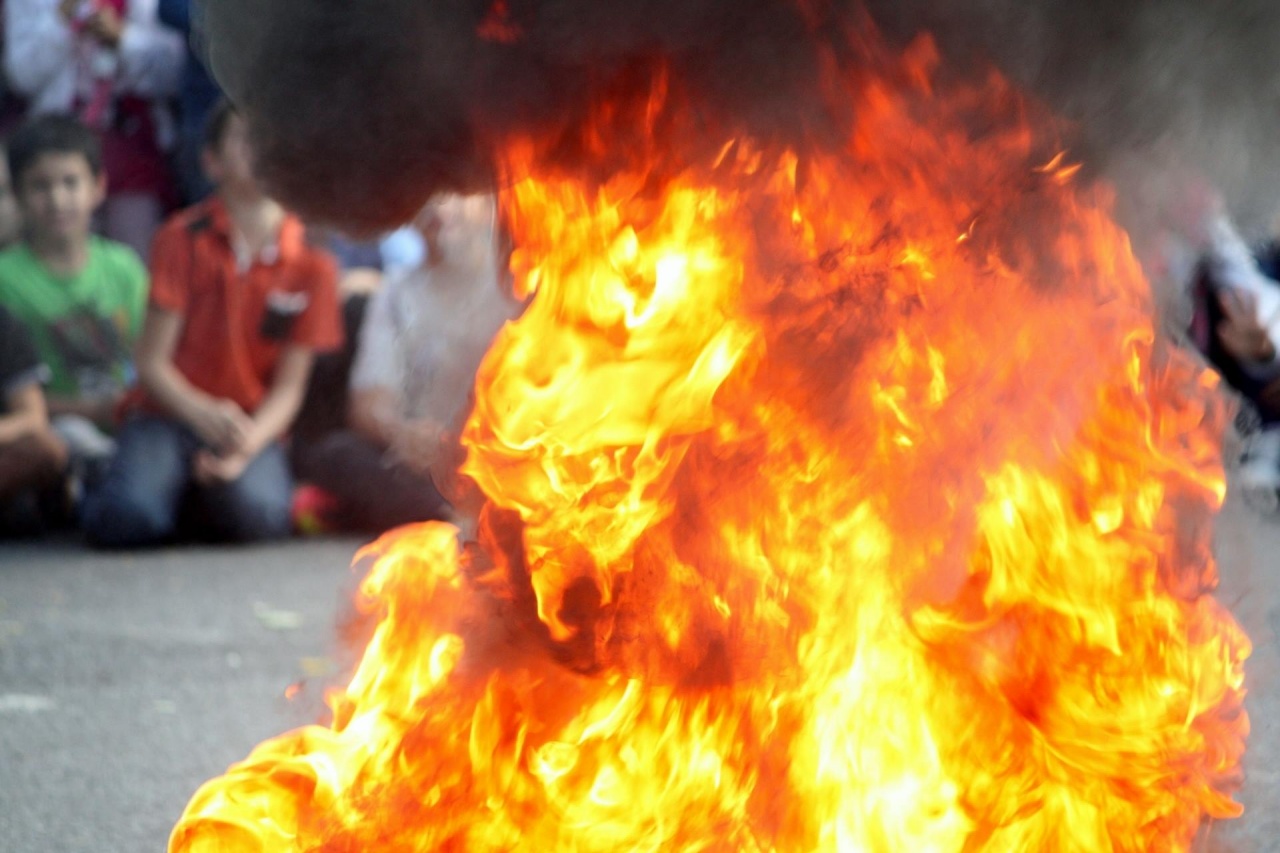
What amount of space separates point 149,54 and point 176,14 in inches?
8.5

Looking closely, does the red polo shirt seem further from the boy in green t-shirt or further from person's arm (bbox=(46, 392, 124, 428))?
person's arm (bbox=(46, 392, 124, 428))

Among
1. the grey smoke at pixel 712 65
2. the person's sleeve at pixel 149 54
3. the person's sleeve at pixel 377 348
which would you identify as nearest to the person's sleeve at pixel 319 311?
the person's sleeve at pixel 377 348

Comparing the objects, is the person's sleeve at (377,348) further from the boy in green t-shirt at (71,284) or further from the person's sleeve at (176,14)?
the person's sleeve at (176,14)

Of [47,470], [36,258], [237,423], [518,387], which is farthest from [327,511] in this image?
[518,387]

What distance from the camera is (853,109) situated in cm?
235

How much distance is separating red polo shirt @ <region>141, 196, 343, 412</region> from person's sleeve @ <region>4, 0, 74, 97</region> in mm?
1186

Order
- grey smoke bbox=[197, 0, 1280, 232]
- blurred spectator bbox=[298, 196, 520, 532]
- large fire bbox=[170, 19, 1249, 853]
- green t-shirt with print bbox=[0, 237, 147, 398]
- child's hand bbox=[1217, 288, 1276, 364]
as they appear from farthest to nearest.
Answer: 1. green t-shirt with print bbox=[0, 237, 147, 398]
2. child's hand bbox=[1217, 288, 1276, 364]
3. blurred spectator bbox=[298, 196, 520, 532]
4. large fire bbox=[170, 19, 1249, 853]
5. grey smoke bbox=[197, 0, 1280, 232]

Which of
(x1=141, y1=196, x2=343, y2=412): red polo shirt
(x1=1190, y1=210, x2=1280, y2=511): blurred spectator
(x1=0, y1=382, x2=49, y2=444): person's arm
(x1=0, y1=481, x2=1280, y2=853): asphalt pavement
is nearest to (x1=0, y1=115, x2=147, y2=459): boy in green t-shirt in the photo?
(x1=0, y1=382, x2=49, y2=444): person's arm

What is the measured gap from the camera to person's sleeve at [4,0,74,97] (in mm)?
7840

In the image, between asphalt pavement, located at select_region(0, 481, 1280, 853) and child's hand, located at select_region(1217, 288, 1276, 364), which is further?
child's hand, located at select_region(1217, 288, 1276, 364)

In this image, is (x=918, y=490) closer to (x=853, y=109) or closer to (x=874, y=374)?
(x=874, y=374)

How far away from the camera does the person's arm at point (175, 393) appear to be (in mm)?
7137

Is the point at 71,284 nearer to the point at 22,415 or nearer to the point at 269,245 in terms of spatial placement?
the point at 22,415

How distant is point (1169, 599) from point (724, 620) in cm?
63
